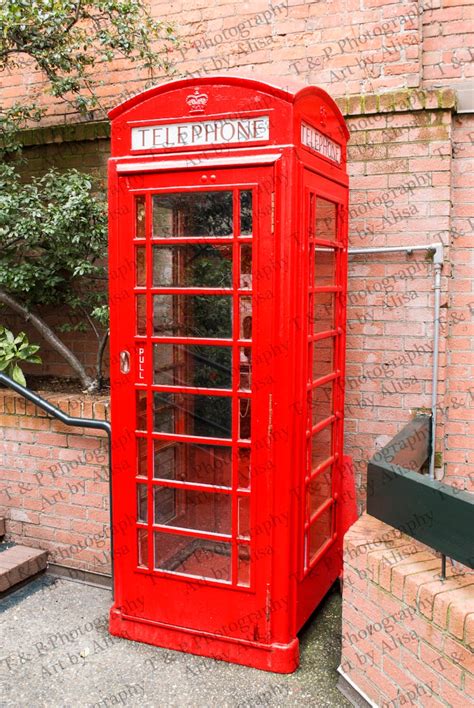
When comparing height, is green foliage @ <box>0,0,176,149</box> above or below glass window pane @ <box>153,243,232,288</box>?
above

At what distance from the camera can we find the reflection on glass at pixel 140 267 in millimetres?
3271

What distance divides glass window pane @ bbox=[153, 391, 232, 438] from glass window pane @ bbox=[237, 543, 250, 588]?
0.59 m

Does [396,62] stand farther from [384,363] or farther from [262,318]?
[262,318]

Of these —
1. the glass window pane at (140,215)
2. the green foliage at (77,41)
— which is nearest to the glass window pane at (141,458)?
the glass window pane at (140,215)

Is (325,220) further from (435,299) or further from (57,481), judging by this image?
(57,481)

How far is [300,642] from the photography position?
3457mm

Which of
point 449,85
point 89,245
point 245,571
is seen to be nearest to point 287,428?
point 245,571

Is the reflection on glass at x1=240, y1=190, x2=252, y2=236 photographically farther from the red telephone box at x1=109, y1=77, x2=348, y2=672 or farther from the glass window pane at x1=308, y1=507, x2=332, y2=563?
the glass window pane at x1=308, y1=507, x2=332, y2=563

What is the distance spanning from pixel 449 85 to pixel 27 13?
9.25 feet

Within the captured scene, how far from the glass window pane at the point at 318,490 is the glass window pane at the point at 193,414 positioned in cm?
61

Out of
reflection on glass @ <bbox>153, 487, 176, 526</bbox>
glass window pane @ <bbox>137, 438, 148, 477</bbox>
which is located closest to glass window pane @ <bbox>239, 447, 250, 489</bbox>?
reflection on glass @ <bbox>153, 487, 176, 526</bbox>

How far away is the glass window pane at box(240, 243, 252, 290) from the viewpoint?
10.1ft

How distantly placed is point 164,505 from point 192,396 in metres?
0.64

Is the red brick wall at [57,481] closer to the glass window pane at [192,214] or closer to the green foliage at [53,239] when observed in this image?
the green foliage at [53,239]
